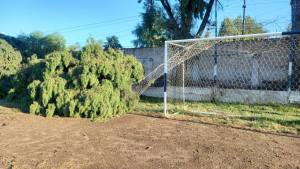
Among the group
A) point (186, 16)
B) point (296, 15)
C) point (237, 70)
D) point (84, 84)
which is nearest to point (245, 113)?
point (237, 70)

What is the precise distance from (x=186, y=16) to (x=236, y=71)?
18.7ft

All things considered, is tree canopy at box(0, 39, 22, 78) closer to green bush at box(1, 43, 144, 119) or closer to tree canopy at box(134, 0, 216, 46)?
green bush at box(1, 43, 144, 119)

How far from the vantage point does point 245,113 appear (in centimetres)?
835

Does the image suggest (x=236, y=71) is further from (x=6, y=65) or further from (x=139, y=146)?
(x=6, y=65)

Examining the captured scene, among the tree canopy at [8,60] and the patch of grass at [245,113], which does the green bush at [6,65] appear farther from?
the patch of grass at [245,113]

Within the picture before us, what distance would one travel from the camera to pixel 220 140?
5562 millimetres

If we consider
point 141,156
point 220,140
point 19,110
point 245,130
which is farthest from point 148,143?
point 19,110

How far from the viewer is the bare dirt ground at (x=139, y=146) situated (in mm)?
4367

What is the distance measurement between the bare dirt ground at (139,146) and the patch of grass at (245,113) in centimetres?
70

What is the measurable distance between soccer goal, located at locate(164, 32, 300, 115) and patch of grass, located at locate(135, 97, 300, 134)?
248 mm

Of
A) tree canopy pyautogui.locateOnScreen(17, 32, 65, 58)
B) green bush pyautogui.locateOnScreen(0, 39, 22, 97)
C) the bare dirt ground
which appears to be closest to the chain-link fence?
the bare dirt ground

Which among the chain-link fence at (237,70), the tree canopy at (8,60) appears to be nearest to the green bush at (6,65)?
the tree canopy at (8,60)

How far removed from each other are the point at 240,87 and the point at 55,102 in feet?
21.8

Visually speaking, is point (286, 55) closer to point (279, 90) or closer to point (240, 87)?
point (279, 90)
